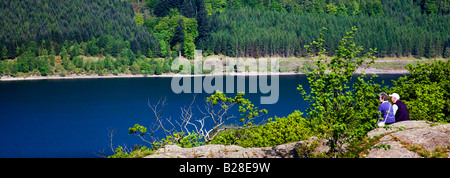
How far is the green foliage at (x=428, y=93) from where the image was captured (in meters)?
22.6

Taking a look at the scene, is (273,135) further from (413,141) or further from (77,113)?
(77,113)

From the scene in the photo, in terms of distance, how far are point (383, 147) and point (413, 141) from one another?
132 centimetres

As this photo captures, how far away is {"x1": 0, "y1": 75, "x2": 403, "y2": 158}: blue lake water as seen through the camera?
5897cm

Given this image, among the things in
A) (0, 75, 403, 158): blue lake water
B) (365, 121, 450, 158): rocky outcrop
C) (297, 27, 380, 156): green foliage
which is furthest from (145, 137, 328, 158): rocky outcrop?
(0, 75, 403, 158): blue lake water

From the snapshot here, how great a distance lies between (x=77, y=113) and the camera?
87375mm

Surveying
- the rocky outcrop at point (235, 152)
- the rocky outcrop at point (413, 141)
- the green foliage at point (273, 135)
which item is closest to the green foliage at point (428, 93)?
the rocky outcrop at point (413, 141)

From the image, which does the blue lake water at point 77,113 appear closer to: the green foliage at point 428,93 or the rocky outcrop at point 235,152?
the rocky outcrop at point 235,152

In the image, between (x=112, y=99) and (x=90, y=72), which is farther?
(x=90, y=72)

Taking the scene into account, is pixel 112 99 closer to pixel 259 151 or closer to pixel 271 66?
pixel 259 151

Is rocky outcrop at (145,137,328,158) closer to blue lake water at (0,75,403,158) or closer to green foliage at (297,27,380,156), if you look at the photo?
green foliage at (297,27,380,156)

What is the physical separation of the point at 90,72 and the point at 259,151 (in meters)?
164

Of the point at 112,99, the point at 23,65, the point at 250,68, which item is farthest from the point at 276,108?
the point at 23,65

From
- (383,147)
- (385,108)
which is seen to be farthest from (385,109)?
(383,147)
